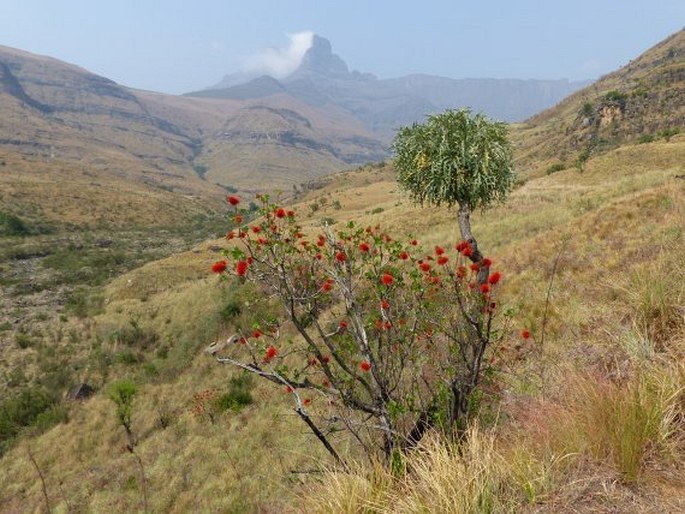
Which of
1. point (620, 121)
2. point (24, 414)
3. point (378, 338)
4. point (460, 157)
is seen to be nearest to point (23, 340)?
point (24, 414)

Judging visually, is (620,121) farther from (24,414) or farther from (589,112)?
(24,414)

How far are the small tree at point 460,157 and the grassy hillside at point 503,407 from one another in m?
2.26

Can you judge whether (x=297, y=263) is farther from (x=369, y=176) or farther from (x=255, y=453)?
(x=369, y=176)

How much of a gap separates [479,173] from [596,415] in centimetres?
1262

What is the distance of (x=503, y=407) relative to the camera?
507 cm

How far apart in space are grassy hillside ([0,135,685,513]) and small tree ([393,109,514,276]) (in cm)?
226

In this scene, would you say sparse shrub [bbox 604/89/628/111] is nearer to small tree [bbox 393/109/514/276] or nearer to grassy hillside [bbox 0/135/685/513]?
grassy hillside [bbox 0/135/685/513]

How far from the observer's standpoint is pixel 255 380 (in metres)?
14.4

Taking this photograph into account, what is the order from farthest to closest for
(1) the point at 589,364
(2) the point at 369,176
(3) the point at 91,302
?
(2) the point at 369,176 → (3) the point at 91,302 → (1) the point at 589,364

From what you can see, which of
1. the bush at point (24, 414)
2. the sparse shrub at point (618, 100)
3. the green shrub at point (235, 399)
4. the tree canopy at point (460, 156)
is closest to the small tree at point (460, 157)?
the tree canopy at point (460, 156)

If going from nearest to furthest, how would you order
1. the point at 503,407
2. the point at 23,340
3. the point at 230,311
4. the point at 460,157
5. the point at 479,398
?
the point at 479,398
the point at 503,407
the point at 460,157
the point at 230,311
the point at 23,340

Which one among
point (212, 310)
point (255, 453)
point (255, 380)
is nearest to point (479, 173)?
point (255, 380)

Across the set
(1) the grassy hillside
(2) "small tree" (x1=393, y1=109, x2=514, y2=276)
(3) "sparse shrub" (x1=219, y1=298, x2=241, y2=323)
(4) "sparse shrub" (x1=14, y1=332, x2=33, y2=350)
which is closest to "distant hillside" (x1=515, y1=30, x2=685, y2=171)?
(1) the grassy hillside

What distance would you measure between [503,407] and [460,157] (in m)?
11.3
